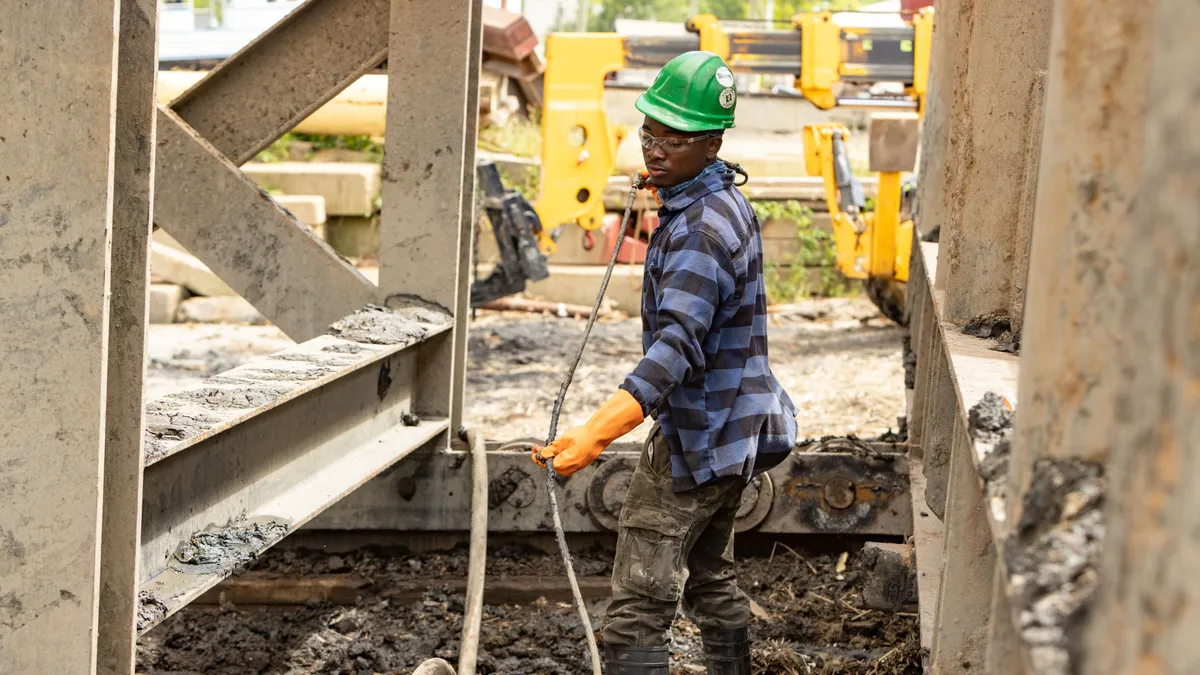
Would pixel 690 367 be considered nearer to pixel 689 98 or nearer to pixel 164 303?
pixel 689 98

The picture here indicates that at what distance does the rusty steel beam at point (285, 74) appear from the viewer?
5.55 m

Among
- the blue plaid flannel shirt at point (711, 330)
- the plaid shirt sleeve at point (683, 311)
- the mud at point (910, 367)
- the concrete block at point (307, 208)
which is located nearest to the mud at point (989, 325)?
the blue plaid flannel shirt at point (711, 330)

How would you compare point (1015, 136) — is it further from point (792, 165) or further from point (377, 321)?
point (792, 165)

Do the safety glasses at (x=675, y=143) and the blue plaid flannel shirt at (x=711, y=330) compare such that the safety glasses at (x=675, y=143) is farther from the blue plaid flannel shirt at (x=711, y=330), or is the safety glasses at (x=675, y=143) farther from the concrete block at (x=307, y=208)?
the concrete block at (x=307, y=208)

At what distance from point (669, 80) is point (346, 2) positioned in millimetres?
2080

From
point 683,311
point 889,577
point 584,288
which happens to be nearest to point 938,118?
point 889,577

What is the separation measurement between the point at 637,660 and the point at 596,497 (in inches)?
65.2

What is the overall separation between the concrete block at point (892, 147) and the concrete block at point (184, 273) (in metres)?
5.89

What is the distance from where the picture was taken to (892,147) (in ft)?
30.9

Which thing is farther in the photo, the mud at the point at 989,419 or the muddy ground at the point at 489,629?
the muddy ground at the point at 489,629

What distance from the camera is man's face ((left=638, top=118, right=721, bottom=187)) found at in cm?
400

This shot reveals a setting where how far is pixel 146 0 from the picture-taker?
2.97 meters

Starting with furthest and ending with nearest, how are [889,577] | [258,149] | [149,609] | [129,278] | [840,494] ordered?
[840,494]
[258,149]
[889,577]
[149,609]
[129,278]

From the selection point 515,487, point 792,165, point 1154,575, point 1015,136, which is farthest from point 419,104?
point 792,165
